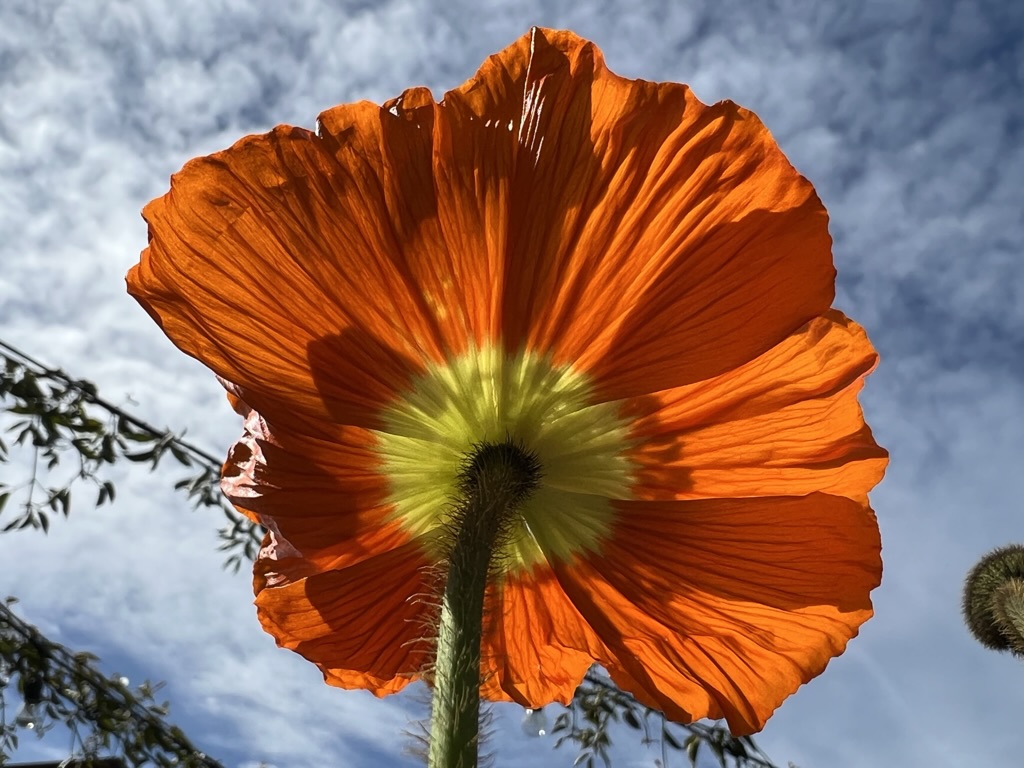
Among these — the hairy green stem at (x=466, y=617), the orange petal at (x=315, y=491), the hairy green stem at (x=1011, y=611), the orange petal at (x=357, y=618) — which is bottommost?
the hairy green stem at (x=466, y=617)

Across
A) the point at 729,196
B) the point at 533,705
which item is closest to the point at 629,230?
the point at 729,196

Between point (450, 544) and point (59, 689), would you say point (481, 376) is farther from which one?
point (59, 689)

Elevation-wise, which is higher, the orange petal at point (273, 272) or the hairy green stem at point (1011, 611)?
the hairy green stem at point (1011, 611)

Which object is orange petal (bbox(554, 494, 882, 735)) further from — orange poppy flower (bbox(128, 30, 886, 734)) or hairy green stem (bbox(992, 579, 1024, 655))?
hairy green stem (bbox(992, 579, 1024, 655))

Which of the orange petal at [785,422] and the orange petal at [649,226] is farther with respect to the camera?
the orange petal at [785,422]

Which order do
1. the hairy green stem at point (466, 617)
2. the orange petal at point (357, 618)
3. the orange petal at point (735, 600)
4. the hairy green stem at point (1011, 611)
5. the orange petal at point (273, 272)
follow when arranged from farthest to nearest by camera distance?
the hairy green stem at point (1011, 611) → the orange petal at point (357, 618) → the orange petal at point (735, 600) → the orange petal at point (273, 272) → the hairy green stem at point (466, 617)

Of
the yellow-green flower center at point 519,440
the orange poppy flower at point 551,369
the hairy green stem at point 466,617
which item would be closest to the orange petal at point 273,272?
the orange poppy flower at point 551,369

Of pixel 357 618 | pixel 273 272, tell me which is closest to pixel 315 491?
pixel 357 618

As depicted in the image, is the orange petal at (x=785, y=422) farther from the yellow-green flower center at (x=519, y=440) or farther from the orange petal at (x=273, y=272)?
the orange petal at (x=273, y=272)
